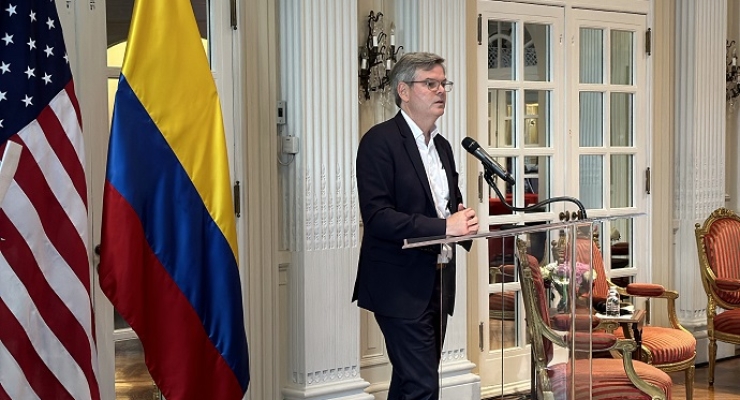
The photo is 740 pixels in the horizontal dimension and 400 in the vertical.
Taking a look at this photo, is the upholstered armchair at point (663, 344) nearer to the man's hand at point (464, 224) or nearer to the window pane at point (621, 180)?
the window pane at point (621, 180)

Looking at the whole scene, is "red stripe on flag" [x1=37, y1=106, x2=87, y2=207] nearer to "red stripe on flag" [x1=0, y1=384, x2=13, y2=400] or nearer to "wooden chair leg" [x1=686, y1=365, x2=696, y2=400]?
"red stripe on flag" [x1=0, y1=384, x2=13, y2=400]

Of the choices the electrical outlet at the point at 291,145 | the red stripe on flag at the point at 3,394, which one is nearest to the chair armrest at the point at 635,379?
the electrical outlet at the point at 291,145

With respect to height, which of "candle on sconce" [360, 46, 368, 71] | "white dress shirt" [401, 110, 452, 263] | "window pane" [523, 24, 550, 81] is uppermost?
"window pane" [523, 24, 550, 81]

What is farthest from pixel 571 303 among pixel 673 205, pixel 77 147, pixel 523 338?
pixel 673 205

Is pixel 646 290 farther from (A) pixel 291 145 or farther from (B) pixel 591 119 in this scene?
(A) pixel 291 145

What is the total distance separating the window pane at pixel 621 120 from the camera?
6.42 m

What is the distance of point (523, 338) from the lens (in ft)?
9.94

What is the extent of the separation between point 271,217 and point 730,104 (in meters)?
3.79

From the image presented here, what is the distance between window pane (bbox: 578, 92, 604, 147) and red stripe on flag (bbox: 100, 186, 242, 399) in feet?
10.7

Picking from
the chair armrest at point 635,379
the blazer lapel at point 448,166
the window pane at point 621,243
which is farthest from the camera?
the window pane at point 621,243

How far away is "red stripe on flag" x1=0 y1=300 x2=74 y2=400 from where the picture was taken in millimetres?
3178

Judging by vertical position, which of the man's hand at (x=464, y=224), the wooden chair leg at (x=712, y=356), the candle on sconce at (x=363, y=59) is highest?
the candle on sconce at (x=363, y=59)

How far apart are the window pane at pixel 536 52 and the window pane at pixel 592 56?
0.29 metres

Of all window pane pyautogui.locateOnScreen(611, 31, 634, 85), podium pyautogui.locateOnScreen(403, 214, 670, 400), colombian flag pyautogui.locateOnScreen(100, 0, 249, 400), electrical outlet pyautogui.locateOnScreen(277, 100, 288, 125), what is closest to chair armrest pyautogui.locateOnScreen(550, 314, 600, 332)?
podium pyautogui.locateOnScreen(403, 214, 670, 400)
